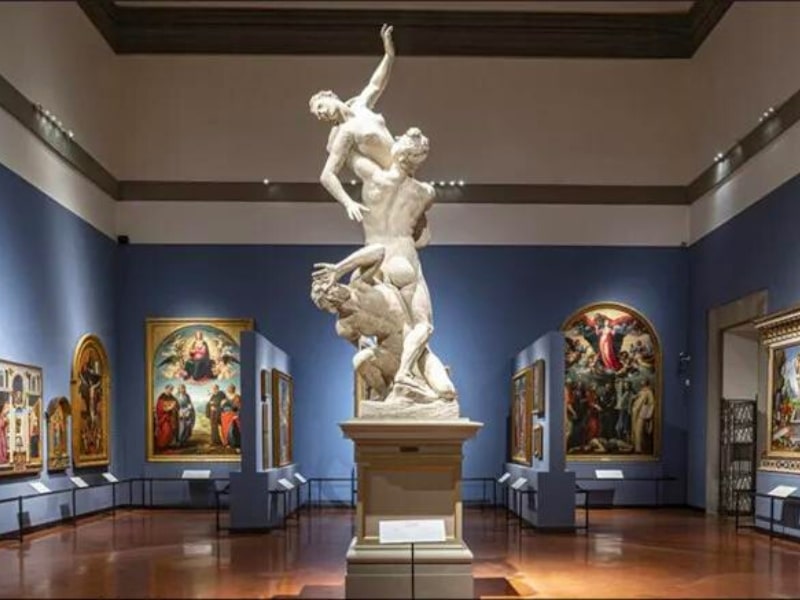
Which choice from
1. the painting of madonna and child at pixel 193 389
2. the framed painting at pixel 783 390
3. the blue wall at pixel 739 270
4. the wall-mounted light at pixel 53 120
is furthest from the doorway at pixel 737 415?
the wall-mounted light at pixel 53 120

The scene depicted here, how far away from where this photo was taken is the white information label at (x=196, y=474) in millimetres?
19578

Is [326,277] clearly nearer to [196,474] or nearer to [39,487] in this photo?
[39,487]

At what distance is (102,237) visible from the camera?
1977cm

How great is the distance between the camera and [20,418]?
1495 centimetres

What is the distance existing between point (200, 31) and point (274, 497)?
1128 centimetres

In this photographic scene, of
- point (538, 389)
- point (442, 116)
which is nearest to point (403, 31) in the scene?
point (442, 116)

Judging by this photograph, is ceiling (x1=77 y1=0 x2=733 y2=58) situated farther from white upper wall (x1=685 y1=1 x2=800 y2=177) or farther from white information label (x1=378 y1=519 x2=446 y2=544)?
white information label (x1=378 y1=519 x2=446 y2=544)

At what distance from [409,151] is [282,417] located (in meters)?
10.0

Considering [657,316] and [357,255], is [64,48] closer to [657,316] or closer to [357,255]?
[357,255]

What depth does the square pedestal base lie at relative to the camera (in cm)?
862

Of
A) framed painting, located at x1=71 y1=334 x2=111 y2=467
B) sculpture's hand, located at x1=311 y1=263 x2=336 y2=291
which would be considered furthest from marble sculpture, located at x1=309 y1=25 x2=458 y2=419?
Answer: framed painting, located at x1=71 y1=334 x2=111 y2=467

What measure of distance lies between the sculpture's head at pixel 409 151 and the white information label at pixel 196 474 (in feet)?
39.1

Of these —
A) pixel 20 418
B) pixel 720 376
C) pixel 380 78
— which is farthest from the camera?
pixel 720 376

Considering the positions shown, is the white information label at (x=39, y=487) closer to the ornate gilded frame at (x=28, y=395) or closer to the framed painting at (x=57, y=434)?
the ornate gilded frame at (x=28, y=395)
